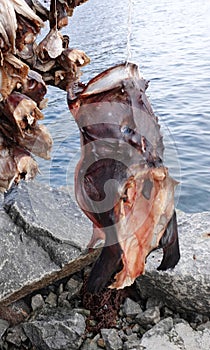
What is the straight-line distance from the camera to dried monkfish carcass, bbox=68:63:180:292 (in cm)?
83

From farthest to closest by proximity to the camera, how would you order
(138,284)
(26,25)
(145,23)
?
(145,23), (138,284), (26,25)

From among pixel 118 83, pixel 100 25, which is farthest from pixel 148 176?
pixel 100 25

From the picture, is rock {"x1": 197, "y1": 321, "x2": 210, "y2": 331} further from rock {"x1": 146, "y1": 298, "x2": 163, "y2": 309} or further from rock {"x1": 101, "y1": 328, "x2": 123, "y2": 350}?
rock {"x1": 101, "y1": 328, "x2": 123, "y2": 350}

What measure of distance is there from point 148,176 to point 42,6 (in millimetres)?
761

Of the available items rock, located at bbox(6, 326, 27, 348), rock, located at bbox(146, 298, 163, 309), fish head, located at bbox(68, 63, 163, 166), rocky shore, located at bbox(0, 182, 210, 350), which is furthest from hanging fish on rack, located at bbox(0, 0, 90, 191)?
rock, located at bbox(146, 298, 163, 309)

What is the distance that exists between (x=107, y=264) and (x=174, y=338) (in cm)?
244

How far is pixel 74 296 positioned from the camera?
3.65 metres

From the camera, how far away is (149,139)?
0.87 m

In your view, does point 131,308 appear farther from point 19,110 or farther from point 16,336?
point 19,110

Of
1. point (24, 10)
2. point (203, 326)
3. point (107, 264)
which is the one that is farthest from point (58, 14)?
point (203, 326)

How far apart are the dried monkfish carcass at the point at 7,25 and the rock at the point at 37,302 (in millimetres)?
2894

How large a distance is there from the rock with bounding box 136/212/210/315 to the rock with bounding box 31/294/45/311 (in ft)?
2.16

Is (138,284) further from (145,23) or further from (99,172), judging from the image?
(145,23)

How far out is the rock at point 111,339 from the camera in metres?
3.21
